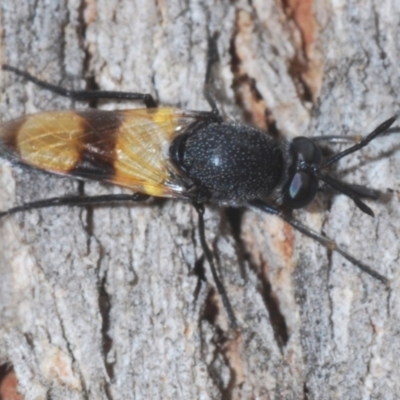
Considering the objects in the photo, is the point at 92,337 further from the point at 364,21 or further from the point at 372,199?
the point at 364,21

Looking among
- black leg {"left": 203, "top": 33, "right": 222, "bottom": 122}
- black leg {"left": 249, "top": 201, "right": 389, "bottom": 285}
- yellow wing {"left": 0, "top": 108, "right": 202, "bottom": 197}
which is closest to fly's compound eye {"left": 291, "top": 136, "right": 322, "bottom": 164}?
black leg {"left": 249, "top": 201, "right": 389, "bottom": 285}

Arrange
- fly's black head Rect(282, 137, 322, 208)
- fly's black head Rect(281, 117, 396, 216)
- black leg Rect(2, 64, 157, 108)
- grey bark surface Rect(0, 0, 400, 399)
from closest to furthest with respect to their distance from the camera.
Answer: grey bark surface Rect(0, 0, 400, 399) → fly's black head Rect(281, 117, 396, 216) → fly's black head Rect(282, 137, 322, 208) → black leg Rect(2, 64, 157, 108)

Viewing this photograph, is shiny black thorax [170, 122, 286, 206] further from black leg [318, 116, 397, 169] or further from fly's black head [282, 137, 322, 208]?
black leg [318, 116, 397, 169]

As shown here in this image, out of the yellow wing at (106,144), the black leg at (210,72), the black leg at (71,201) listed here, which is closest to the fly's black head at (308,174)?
the black leg at (210,72)

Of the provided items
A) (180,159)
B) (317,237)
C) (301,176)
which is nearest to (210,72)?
(180,159)

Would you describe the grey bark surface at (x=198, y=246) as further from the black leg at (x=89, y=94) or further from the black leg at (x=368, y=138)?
the black leg at (x=368, y=138)

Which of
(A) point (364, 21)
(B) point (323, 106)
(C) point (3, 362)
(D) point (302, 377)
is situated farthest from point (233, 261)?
(A) point (364, 21)
